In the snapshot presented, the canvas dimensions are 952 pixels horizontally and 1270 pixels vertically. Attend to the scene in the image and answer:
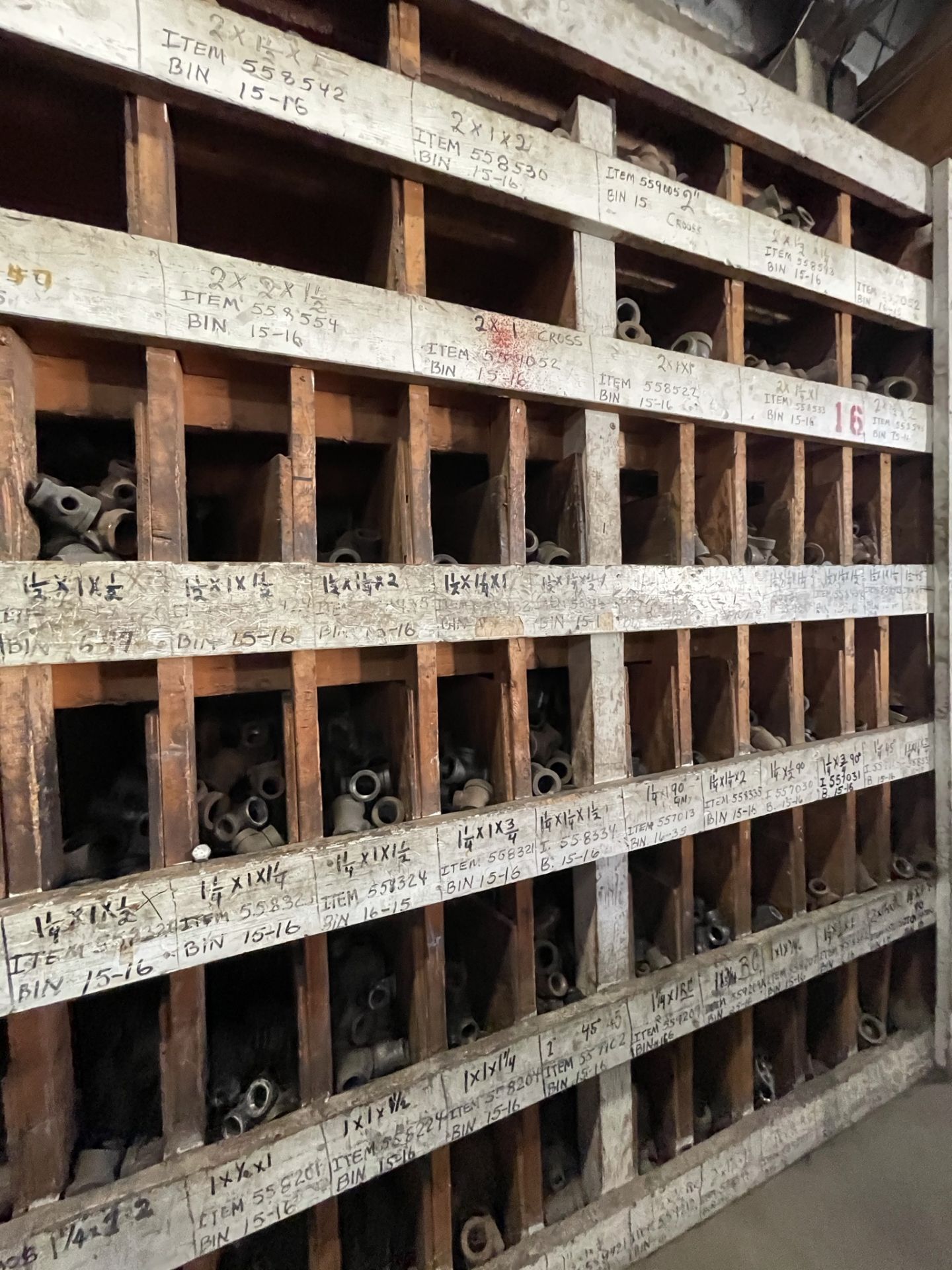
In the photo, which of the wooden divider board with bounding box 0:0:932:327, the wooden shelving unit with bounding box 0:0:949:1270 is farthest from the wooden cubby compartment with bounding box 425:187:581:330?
the wooden divider board with bounding box 0:0:932:327

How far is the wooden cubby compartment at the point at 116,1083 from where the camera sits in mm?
Result: 1348

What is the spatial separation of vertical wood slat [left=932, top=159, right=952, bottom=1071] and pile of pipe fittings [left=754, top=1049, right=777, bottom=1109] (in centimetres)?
83

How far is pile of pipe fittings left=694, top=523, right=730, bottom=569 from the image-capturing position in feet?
6.52

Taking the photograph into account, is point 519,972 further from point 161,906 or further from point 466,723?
point 161,906

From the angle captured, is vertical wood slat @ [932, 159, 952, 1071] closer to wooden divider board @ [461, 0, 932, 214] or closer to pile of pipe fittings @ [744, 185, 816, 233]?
wooden divider board @ [461, 0, 932, 214]

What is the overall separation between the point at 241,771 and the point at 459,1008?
0.99 meters

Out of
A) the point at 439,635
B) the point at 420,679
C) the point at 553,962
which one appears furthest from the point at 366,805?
the point at 553,962

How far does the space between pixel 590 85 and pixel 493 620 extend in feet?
5.19

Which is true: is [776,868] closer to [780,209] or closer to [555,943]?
[555,943]

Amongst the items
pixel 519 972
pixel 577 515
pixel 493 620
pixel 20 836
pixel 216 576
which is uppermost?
pixel 577 515

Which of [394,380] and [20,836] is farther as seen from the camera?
[394,380]

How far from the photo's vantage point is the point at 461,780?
70.7 inches

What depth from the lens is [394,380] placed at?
59.4 inches

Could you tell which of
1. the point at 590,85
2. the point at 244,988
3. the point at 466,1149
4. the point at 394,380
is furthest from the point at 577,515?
the point at 466,1149
